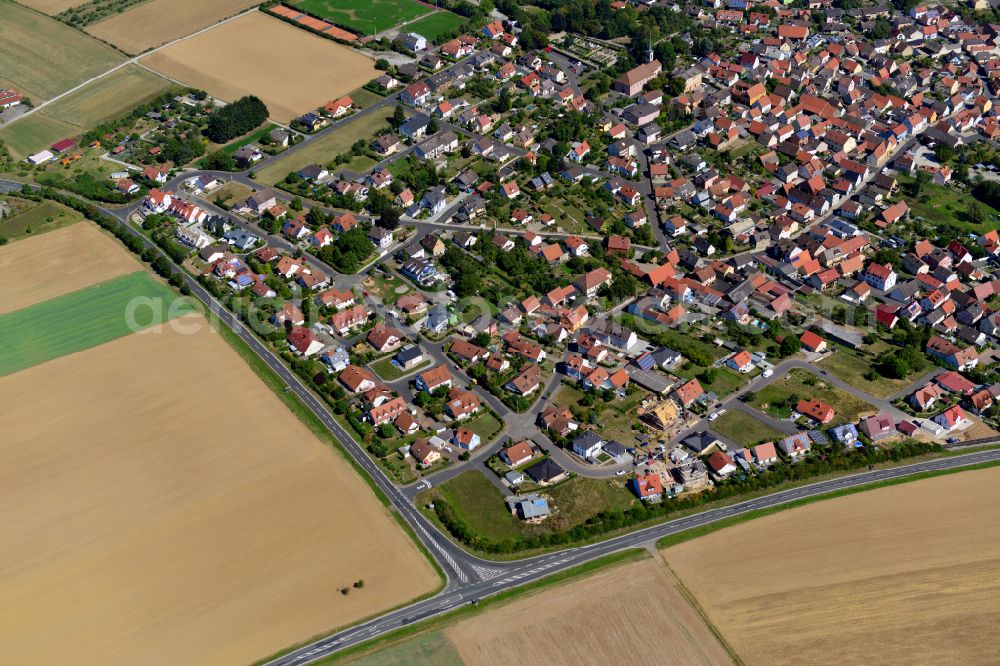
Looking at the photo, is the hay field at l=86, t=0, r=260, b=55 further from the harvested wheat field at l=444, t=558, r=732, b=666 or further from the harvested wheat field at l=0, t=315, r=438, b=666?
the harvested wheat field at l=444, t=558, r=732, b=666

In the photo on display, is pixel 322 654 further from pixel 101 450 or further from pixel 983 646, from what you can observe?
pixel 983 646

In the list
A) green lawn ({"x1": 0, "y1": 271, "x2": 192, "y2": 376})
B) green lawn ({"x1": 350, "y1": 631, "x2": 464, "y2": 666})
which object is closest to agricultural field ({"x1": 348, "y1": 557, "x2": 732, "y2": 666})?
green lawn ({"x1": 350, "y1": 631, "x2": 464, "y2": 666})

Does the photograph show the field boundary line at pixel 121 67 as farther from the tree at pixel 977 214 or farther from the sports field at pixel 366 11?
the tree at pixel 977 214

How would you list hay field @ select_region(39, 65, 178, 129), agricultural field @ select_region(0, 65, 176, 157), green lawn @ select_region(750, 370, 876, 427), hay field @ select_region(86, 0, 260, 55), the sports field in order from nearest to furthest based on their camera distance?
1. green lawn @ select_region(750, 370, 876, 427)
2. agricultural field @ select_region(0, 65, 176, 157)
3. hay field @ select_region(39, 65, 178, 129)
4. hay field @ select_region(86, 0, 260, 55)
5. the sports field

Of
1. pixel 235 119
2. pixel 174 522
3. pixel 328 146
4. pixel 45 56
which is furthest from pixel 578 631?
pixel 45 56

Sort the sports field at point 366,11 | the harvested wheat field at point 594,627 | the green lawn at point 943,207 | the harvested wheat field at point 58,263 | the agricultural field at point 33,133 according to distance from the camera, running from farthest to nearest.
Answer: the sports field at point 366,11 < the agricultural field at point 33,133 < the green lawn at point 943,207 < the harvested wheat field at point 58,263 < the harvested wheat field at point 594,627

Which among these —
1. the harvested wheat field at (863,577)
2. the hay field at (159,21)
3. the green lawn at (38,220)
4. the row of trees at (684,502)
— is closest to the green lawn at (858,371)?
the row of trees at (684,502)
